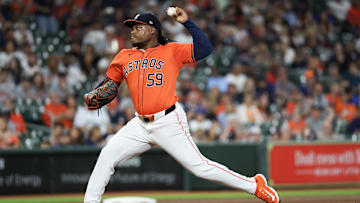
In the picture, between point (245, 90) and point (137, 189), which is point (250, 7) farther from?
point (137, 189)

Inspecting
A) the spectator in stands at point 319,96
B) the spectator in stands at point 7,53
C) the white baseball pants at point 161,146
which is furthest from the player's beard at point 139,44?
the spectator in stands at point 319,96

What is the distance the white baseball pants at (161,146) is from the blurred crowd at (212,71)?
4262 mm

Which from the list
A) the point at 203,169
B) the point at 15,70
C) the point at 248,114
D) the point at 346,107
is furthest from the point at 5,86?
the point at 346,107

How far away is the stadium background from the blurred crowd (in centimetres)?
2

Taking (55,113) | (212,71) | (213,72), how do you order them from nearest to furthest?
(55,113), (213,72), (212,71)

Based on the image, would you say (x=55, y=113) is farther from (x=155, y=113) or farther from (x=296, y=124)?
(x=155, y=113)

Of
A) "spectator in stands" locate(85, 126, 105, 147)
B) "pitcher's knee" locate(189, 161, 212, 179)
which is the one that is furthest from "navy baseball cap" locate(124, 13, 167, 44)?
"spectator in stands" locate(85, 126, 105, 147)

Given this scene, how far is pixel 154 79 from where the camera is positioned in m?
5.04

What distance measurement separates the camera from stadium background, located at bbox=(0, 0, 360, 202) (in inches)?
391

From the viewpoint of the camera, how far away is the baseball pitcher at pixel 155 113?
16.4 ft

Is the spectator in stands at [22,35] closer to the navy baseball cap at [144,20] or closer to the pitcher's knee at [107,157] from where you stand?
→ the navy baseball cap at [144,20]

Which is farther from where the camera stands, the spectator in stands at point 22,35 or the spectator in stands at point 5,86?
the spectator in stands at point 22,35

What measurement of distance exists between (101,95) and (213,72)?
22.9 feet

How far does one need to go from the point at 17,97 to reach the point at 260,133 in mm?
4747
